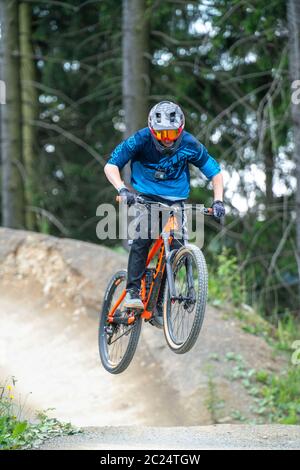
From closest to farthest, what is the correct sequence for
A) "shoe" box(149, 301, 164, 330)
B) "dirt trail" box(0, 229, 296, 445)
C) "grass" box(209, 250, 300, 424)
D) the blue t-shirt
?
the blue t-shirt, "shoe" box(149, 301, 164, 330), "dirt trail" box(0, 229, 296, 445), "grass" box(209, 250, 300, 424)

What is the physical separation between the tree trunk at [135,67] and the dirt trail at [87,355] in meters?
1.96

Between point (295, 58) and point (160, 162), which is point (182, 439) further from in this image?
point (295, 58)

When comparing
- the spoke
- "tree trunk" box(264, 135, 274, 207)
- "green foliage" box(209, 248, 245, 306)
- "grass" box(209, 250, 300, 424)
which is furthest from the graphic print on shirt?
"tree trunk" box(264, 135, 274, 207)

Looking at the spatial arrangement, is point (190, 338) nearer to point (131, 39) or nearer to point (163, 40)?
point (131, 39)

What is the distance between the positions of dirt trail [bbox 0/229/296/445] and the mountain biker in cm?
239

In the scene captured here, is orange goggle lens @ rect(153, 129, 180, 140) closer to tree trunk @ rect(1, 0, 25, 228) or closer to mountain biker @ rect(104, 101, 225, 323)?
mountain biker @ rect(104, 101, 225, 323)

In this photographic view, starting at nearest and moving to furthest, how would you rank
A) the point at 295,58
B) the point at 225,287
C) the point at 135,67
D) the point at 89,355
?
→ the point at 295,58 → the point at 89,355 → the point at 225,287 → the point at 135,67

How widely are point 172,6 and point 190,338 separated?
Result: 29.2 ft

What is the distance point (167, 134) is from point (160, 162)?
353 millimetres

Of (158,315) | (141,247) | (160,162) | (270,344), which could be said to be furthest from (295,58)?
(158,315)

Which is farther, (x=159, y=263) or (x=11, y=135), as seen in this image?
(x=11, y=135)

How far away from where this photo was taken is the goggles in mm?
6875

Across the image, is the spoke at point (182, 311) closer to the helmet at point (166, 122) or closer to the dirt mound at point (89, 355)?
the helmet at point (166, 122)

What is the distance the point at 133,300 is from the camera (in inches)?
289
